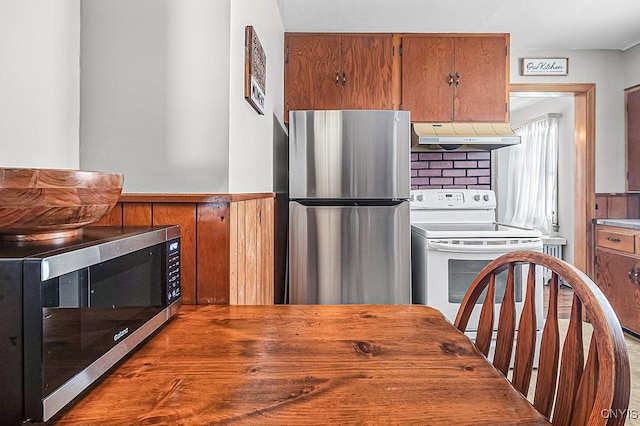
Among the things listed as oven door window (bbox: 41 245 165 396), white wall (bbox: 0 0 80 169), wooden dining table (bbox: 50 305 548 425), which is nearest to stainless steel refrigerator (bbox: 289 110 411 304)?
white wall (bbox: 0 0 80 169)

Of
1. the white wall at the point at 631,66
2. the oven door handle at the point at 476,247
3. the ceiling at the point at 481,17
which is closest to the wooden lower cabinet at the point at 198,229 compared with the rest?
the oven door handle at the point at 476,247

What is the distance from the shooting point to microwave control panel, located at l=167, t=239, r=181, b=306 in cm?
97

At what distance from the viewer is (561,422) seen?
2.10 feet

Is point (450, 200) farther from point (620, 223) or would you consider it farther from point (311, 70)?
point (311, 70)

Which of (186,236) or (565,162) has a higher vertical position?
(565,162)

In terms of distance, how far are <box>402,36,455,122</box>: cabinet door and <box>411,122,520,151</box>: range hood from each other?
0.09m

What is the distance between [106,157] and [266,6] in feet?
3.98

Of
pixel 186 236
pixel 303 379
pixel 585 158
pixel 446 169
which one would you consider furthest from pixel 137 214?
pixel 585 158

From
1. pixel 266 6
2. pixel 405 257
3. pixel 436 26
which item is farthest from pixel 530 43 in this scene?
pixel 266 6

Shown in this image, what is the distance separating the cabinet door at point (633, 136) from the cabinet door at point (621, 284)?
638 millimetres

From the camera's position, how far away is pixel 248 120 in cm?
153

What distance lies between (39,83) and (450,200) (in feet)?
9.30

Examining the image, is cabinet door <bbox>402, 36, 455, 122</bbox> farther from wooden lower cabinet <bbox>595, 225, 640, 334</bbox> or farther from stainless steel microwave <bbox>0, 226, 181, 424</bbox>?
stainless steel microwave <bbox>0, 226, 181, 424</bbox>

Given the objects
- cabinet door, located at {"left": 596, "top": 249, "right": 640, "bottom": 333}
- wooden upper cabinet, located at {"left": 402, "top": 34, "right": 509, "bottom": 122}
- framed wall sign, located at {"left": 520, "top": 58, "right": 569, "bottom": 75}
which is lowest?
cabinet door, located at {"left": 596, "top": 249, "right": 640, "bottom": 333}
